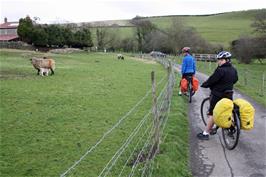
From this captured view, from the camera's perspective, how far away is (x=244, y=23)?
107m

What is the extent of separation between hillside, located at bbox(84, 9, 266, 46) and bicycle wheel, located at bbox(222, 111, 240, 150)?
7617 cm

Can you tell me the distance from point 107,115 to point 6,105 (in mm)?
3650

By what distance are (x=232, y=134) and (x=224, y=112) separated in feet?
1.87

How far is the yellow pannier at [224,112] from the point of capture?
284 inches

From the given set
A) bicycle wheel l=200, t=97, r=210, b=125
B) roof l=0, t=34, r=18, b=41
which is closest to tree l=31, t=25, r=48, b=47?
roof l=0, t=34, r=18, b=41

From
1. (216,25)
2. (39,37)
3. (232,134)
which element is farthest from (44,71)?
(216,25)

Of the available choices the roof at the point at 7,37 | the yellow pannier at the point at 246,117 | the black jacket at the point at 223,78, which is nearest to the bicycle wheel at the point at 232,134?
the yellow pannier at the point at 246,117

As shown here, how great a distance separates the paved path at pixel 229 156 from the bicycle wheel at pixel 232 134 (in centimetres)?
13

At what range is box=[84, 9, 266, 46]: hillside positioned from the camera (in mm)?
90375

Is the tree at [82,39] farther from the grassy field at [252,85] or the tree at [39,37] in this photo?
the grassy field at [252,85]

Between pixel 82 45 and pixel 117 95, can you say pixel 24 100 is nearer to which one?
pixel 117 95

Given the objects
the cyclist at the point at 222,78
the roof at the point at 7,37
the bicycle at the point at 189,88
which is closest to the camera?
the cyclist at the point at 222,78

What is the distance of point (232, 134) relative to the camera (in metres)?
7.50

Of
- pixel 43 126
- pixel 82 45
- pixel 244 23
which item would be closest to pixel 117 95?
pixel 43 126
